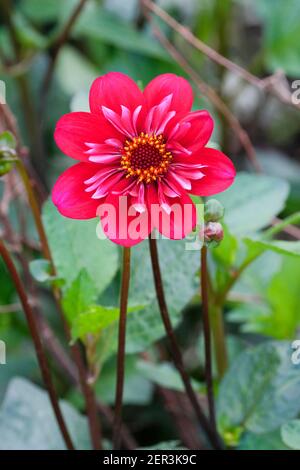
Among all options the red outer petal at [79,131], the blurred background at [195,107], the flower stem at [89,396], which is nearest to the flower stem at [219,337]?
the blurred background at [195,107]

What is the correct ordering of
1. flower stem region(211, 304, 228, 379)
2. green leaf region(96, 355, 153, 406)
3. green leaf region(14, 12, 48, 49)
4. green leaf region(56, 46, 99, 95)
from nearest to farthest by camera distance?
flower stem region(211, 304, 228, 379) < green leaf region(96, 355, 153, 406) < green leaf region(14, 12, 48, 49) < green leaf region(56, 46, 99, 95)

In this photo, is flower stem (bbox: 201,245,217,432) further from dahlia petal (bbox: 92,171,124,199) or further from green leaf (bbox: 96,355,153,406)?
green leaf (bbox: 96,355,153,406)

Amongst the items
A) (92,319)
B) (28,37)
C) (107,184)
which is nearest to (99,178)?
(107,184)

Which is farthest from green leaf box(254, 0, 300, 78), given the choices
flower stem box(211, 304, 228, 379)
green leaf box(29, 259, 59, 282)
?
green leaf box(29, 259, 59, 282)

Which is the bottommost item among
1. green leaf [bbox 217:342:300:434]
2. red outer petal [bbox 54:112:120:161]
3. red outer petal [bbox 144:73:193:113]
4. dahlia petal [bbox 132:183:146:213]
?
green leaf [bbox 217:342:300:434]

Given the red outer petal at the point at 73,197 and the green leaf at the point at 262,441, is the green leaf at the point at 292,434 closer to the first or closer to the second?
the green leaf at the point at 262,441
